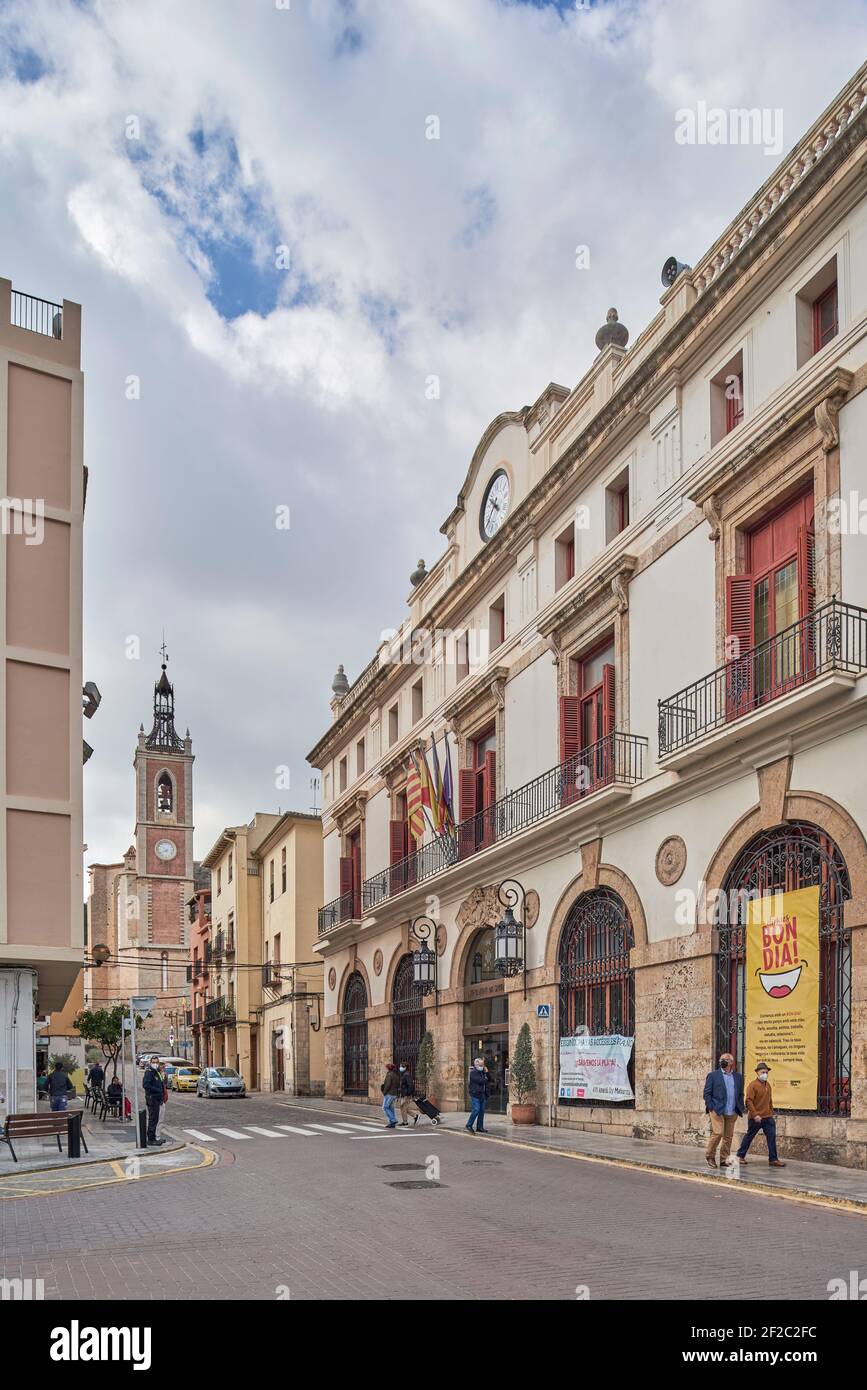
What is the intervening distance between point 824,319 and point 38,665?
1589cm

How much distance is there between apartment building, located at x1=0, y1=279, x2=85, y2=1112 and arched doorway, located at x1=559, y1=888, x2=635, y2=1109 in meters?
9.63

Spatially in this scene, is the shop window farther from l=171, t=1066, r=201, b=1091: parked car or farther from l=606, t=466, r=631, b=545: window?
l=171, t=1066, r=201, b=1091: parked car

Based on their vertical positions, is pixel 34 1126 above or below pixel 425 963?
below

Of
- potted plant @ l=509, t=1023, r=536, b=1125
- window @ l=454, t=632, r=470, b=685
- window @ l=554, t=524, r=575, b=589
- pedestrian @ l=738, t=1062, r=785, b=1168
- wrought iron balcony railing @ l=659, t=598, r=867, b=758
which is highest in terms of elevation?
window @ l=554, t=524, r=575, b=589

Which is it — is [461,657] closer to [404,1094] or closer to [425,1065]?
[425,1065]

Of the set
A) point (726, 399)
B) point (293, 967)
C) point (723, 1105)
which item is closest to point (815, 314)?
point (726, 399)

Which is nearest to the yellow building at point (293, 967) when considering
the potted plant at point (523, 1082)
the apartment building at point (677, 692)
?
the apartment building at point (677, 692)

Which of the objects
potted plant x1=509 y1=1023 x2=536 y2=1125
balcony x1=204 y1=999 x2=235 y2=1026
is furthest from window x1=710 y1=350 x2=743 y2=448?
balcony x1=204 y1=999 x2=235 y2=1026

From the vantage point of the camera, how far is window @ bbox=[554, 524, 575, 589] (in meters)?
26.3

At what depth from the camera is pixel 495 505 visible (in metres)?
30.4
